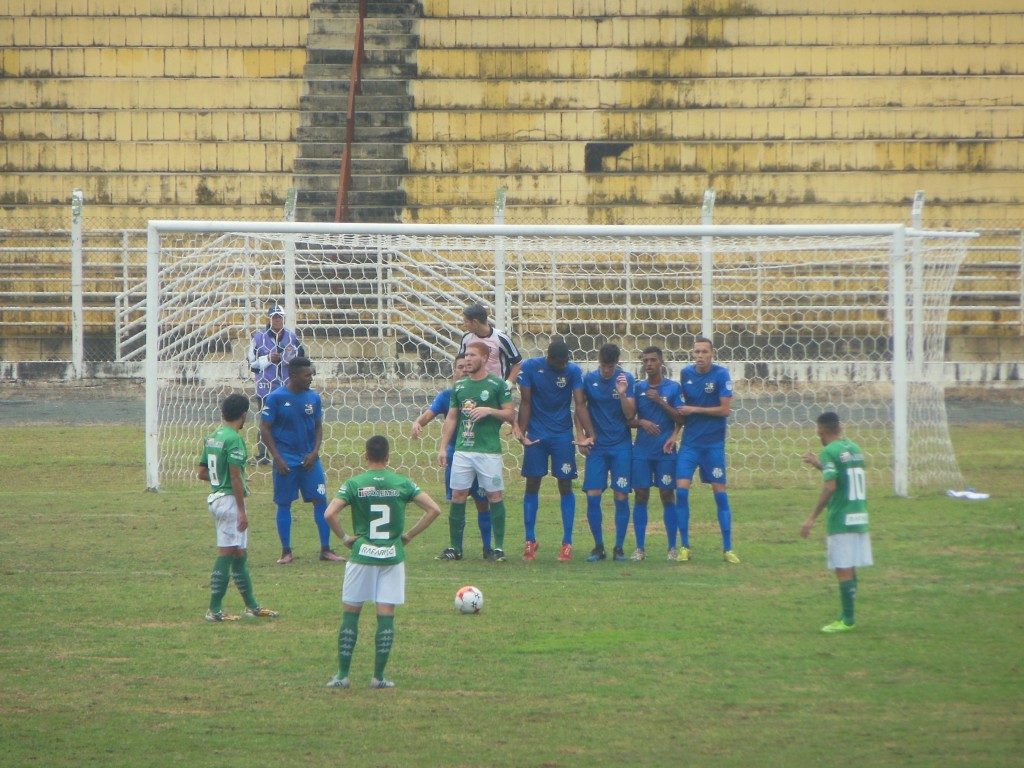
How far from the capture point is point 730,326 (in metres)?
22.6

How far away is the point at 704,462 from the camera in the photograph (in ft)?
41.2

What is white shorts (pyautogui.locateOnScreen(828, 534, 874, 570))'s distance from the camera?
966 centimetres

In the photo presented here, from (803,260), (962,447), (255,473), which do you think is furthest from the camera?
(803,260)

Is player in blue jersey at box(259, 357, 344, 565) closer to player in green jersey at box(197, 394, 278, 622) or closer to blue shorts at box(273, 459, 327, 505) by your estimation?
blue shorts at box(273, 459, 327, 505)

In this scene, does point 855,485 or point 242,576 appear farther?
point 242,576

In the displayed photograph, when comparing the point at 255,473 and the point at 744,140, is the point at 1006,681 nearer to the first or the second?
the point at 255,473

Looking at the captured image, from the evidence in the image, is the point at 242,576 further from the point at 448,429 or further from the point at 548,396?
the point at 548,396

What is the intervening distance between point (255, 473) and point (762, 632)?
9.07 metres

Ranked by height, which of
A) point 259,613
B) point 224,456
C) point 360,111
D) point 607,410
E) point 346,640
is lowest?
point 259,613

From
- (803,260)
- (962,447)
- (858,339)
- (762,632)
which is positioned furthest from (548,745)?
(803,260)

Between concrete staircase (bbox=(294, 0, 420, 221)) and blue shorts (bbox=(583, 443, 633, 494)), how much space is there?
1351 cm

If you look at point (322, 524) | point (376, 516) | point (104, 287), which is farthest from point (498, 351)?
point (104, 287)

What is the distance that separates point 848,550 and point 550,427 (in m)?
3.62

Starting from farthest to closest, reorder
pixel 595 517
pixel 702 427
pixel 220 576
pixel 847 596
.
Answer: pixel 702 427 < pixel 595 517 < pixel 220 576 < pixel 847 596
